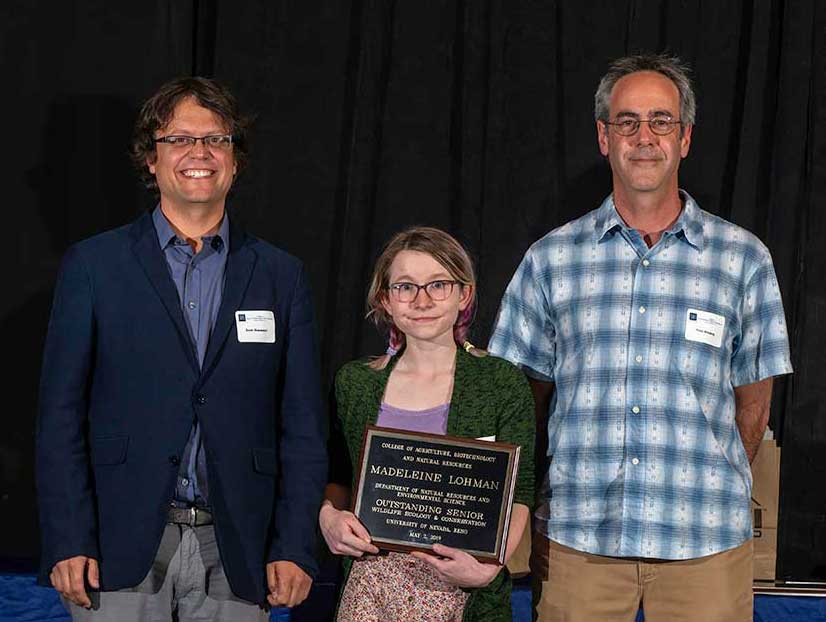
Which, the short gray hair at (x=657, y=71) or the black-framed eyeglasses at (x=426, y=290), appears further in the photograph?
the short gray hair at (x=657, y=71)

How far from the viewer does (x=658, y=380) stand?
2.61 metres

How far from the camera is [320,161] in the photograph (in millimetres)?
4094

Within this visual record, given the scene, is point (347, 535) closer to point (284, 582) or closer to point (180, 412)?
point (284, 582)

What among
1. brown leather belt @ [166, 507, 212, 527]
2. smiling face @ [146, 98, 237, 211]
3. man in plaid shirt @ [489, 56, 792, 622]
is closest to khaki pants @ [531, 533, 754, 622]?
man in plaid shirt @ [489, 56, 792, 622]

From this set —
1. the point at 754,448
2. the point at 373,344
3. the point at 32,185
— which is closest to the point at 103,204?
the point at 32,185

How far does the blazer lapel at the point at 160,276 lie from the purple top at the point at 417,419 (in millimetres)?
441

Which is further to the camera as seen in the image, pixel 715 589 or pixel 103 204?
pixel 103 204

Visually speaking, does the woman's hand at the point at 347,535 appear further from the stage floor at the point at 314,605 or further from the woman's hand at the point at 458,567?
the stage floor at the point at 314,605

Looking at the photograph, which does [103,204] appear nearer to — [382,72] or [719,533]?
[382,72]

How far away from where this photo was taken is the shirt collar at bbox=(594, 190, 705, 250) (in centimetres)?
267

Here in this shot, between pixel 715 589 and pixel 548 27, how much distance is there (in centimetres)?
231

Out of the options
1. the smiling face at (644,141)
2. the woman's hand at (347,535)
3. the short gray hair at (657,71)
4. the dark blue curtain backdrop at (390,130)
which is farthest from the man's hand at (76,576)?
the dark blue curtain backdrop at (390,130)

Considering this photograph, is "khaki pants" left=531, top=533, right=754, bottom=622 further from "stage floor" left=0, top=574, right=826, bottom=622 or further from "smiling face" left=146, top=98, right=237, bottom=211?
"smiling face" left=146, top=98, right=237, bottom=211

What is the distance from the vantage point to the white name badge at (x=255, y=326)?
2443 mm
